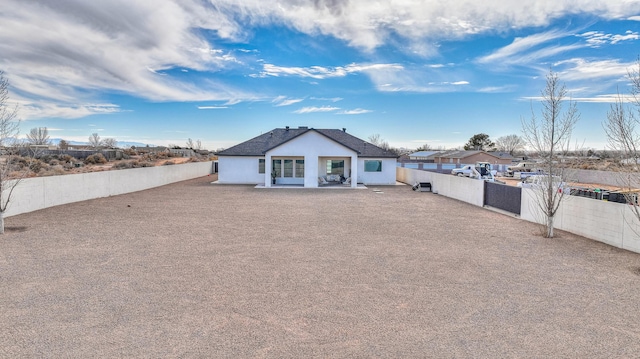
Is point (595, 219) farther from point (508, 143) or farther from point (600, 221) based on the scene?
point (508, 143)

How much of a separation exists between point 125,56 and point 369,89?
22.4m

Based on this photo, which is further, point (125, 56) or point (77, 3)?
point (125, 56)

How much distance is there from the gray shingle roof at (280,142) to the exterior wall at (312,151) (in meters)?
1.06

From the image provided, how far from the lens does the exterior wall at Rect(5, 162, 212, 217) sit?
1400 cm

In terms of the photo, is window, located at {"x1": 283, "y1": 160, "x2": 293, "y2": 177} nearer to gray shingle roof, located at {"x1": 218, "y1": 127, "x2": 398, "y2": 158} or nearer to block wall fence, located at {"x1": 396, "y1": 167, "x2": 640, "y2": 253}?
gray shingle roof, located at {"x1": 218, "y1": 127, "x2": 398, "y2": 158}

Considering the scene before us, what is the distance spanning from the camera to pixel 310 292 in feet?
19.9


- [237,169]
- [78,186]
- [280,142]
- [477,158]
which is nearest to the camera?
[78,186]

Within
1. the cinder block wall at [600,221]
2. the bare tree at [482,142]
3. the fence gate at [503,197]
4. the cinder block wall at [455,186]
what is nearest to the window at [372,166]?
the cinder block wall at [455,186]

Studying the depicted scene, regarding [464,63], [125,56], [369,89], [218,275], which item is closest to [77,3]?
[125,56]

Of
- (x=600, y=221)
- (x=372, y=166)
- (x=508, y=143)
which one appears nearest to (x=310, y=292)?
(x=600, y=221)

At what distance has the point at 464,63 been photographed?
83.4ft

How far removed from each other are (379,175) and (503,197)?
14658 mm

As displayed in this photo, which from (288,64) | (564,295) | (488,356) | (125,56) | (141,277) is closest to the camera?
(488,356)

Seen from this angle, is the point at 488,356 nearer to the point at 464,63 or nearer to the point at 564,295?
the point at 564,295
